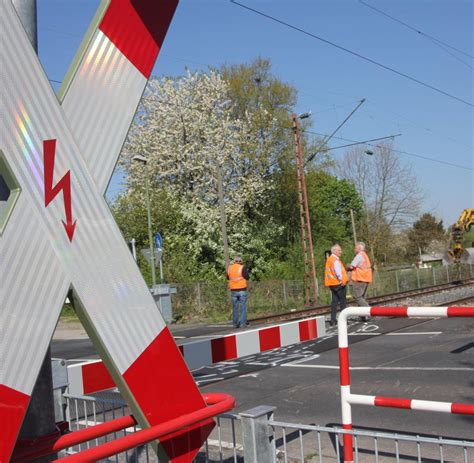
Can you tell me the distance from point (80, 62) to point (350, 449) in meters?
2.72

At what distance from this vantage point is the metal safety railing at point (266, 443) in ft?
10.5

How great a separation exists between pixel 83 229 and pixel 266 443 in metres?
1.52

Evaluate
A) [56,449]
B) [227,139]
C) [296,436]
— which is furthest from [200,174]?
[56,449]

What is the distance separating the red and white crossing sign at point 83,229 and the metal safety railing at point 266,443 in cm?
36

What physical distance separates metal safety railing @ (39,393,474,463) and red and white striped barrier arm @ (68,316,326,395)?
0.34 ft

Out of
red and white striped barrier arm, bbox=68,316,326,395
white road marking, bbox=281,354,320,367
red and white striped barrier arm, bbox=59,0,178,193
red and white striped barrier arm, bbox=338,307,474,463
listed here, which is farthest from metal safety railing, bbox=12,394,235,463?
white road marking, bbox=281,354,320,367

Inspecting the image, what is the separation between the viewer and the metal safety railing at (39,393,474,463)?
10.5 feet

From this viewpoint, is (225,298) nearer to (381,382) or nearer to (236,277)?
(236,277)

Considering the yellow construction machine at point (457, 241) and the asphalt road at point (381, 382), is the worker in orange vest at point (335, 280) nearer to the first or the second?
the asphalt road at point (381, 382)

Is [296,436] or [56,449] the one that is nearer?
[56,449]

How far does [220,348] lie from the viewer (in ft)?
15.2

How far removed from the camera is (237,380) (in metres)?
8.41

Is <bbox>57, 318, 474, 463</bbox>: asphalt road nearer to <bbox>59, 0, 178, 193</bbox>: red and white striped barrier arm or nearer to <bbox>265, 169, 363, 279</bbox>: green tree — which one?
<bbox>59, 0, 178, 193</bbox>: red and white striped barrier arm

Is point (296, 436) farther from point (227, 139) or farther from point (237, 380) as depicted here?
point (227, 139)
